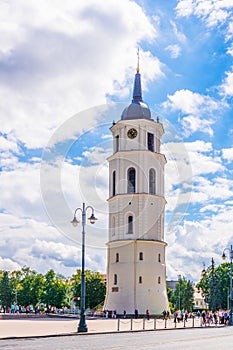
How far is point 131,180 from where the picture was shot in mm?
76812

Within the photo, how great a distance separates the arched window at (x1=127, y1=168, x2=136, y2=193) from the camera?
250ft

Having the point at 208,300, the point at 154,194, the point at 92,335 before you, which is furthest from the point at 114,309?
the point at 208,300

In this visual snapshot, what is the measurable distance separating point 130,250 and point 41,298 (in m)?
41.1

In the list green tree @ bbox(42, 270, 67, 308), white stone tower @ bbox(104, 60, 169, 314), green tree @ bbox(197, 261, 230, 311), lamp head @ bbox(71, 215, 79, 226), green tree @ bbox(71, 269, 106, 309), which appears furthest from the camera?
green tree @ bbox(197, 261, 230, 311)

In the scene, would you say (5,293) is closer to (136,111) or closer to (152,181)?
(152,181)

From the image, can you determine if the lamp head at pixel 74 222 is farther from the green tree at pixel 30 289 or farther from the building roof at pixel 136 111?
the green tree at pixel 30 289

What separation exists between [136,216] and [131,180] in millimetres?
5375

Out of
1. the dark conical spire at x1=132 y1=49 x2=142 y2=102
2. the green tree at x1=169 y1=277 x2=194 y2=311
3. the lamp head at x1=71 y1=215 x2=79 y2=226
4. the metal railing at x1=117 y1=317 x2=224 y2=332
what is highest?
the dark conical spire at x1=132 y1=49 x2=142 y2=102

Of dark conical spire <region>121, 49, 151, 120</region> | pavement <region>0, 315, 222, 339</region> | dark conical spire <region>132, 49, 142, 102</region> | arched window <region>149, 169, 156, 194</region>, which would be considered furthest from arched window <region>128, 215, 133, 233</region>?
pavement <region>0, 315, 222, 339</region>

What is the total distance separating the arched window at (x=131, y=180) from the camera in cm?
7606

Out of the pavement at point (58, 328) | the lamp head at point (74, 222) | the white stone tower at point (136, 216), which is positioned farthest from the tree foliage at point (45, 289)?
the lamp head at point (74, 222)

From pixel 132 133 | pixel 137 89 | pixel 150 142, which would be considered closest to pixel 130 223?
pixel 150 142

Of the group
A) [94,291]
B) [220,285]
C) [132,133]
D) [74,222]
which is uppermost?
[132,133]

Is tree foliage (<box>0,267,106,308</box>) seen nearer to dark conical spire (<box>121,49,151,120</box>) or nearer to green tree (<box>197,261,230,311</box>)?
green tree (<box>197,261,230,311</box>)
